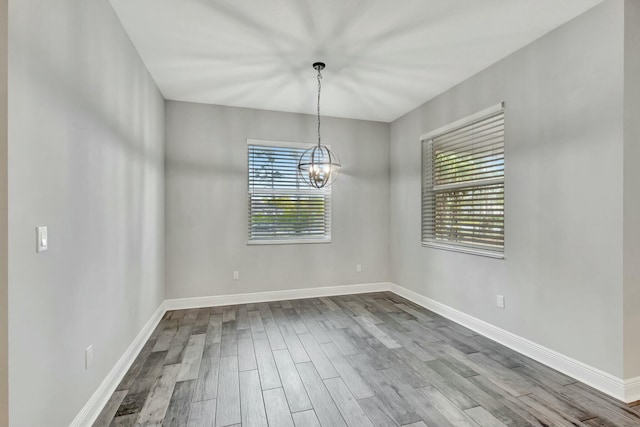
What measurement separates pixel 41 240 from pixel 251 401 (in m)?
1.54

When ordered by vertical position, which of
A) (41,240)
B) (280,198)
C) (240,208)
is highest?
(280,198)

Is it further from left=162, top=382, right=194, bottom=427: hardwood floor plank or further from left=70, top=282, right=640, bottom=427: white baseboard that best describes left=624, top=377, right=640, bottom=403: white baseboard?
left=162, top=382, right=194, bottom=427: hardwood floor plank

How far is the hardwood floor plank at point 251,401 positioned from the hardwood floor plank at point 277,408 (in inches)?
1.4

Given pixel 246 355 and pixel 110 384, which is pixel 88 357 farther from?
pixel 246 355

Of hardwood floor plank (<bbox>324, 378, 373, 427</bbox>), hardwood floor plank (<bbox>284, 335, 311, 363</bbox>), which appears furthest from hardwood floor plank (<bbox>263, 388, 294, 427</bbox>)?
hardwood floor plank (<bbox>284, 335, 311, 363</bbox>)

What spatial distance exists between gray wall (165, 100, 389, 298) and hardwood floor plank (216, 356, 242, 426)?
1.72 m

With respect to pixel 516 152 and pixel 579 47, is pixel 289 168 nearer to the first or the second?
pixel 516 152

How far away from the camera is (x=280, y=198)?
4.41m

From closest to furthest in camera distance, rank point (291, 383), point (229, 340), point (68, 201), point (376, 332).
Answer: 1. point (68, 201)
2. point (291, 383)
3. point (229, 340)
4. point (376, 332)

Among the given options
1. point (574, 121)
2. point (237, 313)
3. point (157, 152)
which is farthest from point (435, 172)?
point (157, 152)

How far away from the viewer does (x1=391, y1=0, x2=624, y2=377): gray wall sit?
2104 mm

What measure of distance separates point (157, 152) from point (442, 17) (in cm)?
319

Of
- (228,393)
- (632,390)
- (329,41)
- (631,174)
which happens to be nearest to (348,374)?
(228,393)

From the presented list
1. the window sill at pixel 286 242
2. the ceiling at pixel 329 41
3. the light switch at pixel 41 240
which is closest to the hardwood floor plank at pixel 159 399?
the light switch at pixel 41 240
